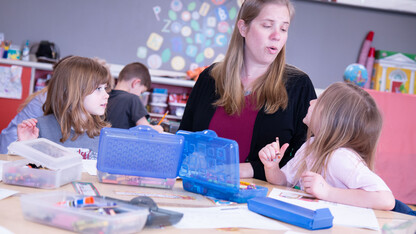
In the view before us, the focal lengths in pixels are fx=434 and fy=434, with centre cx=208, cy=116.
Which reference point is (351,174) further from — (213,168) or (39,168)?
(39,168)

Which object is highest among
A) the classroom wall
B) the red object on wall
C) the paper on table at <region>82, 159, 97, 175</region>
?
the classroom wall

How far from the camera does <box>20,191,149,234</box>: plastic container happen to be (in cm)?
65

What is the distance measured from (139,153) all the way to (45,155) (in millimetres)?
209

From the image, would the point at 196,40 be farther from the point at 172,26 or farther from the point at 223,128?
the point at 223,128

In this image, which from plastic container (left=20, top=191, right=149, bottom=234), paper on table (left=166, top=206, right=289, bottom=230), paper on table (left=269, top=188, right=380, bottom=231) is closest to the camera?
plastic container (left=20, top=191, right=149, bottom=234)

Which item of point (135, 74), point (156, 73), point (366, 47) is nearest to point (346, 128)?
point (135, 74)

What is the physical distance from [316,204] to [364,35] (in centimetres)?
434

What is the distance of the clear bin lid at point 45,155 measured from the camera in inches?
37.8

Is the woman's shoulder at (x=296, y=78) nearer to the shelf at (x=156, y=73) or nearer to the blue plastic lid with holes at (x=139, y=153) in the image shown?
the blue plastic lid with holes at (x=139, y=153)

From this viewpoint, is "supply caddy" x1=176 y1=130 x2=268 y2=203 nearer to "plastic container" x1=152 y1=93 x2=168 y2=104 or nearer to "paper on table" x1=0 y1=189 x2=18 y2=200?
"paper on table" x1=0 y1=189 x2=18 y2=200

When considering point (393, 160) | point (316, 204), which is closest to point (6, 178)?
point (316, 204)

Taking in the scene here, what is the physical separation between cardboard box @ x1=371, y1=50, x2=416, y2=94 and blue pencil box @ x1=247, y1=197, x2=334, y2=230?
14.2 feet

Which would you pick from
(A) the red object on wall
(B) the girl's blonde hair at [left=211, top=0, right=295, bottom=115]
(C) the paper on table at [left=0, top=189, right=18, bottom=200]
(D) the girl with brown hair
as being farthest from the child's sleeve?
(A) the red object on wall

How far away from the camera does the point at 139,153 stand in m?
1.03
